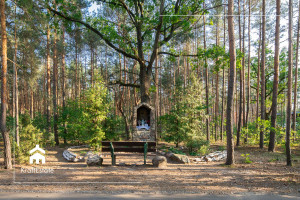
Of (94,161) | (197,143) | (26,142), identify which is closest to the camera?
(94,161)

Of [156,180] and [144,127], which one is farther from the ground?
[144,127]

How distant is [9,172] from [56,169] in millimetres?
1569

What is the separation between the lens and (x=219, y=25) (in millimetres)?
18750

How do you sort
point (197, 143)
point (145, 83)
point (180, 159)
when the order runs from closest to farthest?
point (180, 159) < point (197, 143) < point (145, 83)

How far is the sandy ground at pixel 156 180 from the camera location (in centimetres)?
471

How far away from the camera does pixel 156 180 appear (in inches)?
213

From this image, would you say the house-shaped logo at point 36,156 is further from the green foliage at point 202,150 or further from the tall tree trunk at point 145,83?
the green foliage at point 202,150

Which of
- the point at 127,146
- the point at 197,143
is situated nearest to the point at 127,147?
the point at 127,146

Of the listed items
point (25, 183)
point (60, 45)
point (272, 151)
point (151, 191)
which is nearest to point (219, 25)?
point (272, 151)

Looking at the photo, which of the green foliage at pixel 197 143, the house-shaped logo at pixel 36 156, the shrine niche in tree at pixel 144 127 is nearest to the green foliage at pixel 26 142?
the house-shaped logo at pixel 36 156

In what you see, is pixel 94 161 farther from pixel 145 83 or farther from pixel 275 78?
pixel 275 78

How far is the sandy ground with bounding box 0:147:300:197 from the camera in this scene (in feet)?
15.4

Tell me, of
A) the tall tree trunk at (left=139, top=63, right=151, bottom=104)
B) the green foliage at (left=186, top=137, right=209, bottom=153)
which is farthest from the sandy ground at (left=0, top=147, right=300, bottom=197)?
the tall tree trunk at (left=139, top=63, right=151, bottom=104)

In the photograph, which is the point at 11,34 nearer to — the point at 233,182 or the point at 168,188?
the point at 168,188
